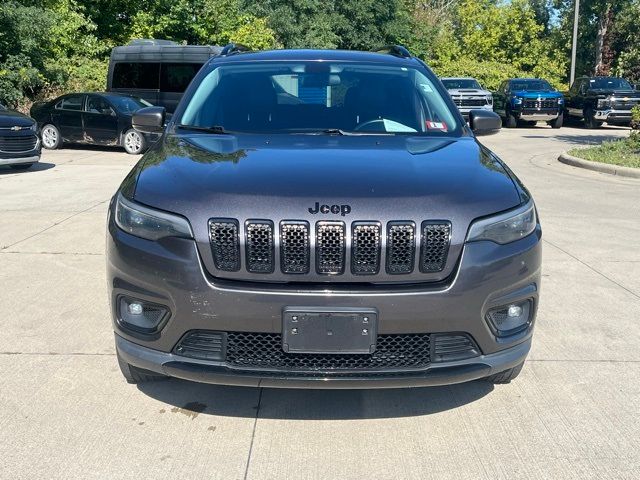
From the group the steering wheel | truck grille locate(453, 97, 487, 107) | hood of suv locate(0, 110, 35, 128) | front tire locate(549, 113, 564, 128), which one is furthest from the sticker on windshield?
front tire locate(549, 113, 564, 128)

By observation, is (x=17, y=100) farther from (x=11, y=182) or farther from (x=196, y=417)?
(x=196, y=417)

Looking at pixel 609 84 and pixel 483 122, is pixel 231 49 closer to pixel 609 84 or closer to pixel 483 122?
pixel 483 122

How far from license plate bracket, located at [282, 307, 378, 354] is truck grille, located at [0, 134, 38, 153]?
36.6ft

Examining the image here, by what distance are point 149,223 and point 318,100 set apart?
1725mm

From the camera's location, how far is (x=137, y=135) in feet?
54.3

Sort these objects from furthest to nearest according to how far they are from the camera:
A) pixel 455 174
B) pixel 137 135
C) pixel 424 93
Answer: pixel 137 135
pixel 424 93
pixel 455 174

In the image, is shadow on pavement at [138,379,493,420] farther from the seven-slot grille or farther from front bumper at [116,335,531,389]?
the seven-slot grille

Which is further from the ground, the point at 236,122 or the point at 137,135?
the point at 236,122

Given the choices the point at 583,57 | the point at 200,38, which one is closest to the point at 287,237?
the point at 200,38

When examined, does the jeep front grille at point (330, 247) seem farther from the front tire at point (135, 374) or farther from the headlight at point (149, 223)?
the front tire at point (135, 374)

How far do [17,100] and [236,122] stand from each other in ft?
65.8

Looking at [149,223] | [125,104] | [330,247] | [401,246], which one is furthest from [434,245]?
[125,104]

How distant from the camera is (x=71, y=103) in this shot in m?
17.2

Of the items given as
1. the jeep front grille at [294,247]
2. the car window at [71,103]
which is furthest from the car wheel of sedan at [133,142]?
the jeep front grille at [294,247]
